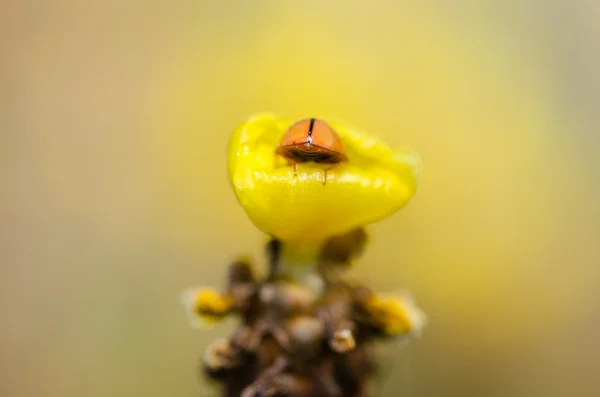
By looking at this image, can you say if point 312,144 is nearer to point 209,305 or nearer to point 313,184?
point 313,184

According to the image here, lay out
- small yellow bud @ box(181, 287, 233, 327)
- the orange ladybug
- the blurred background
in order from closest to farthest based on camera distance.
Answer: the orange ladybug, small yellow bud @ box(181, 287, 233, 327), the blurred background

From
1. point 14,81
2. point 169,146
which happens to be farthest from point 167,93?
point 14,81

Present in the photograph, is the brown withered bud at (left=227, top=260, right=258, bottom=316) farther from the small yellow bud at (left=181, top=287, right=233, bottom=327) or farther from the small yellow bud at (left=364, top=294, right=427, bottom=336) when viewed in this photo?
the small yellow bud at (left=364, top=294, right=427, bottom=336)

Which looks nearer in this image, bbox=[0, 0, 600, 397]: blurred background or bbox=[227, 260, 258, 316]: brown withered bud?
bbox=[227, 260, 258, 316]: brown withered bud

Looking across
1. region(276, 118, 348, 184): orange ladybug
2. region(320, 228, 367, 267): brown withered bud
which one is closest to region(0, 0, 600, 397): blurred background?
region(320, 228, 367, 267): brown withered bud

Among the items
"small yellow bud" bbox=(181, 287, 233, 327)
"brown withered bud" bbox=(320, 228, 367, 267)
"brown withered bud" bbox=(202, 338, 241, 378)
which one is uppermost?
"brown withered bud" bbox=(320, 228, 367, 267)

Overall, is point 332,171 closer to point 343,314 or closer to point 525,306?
point 343,314

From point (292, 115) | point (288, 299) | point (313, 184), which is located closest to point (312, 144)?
point (313, 184)
